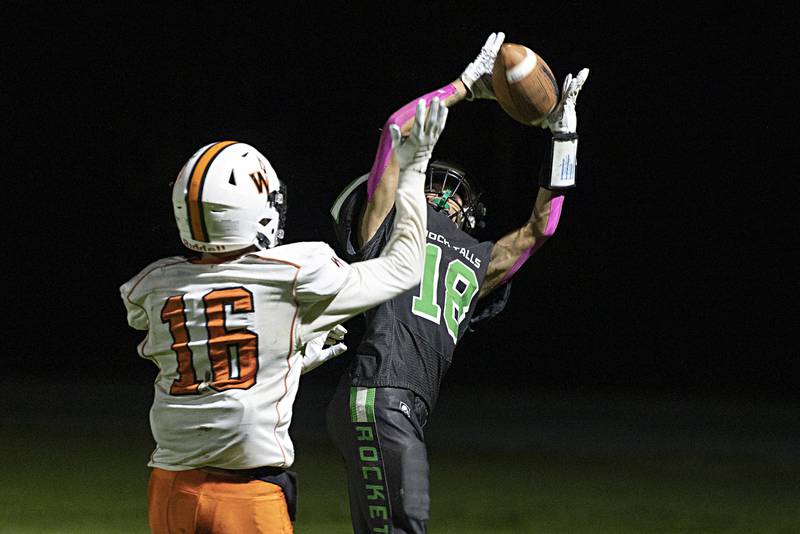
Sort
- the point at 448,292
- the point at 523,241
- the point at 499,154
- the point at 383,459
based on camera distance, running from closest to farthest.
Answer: the point at 383,459 < the point at 448,292 < the point at 523,241 < the point at 499,154

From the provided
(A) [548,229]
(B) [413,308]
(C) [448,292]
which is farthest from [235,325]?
(A) [548,229]

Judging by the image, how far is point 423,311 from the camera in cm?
330

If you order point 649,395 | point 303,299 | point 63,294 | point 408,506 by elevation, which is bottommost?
point 649,395

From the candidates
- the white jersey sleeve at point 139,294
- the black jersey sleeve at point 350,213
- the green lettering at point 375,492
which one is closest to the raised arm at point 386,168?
the black jersey sleeve at point 350,213

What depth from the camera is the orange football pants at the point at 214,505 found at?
2354 millimetres

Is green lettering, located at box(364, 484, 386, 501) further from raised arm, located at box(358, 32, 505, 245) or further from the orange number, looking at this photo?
the orange number

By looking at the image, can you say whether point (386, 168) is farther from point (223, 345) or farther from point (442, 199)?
point (223, 345)

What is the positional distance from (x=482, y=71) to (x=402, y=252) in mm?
1138

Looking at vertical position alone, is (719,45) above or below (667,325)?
above

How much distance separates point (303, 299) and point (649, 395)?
5963mm

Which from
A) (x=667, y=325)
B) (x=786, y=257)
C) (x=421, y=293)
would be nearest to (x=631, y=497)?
(x=421, y=293)

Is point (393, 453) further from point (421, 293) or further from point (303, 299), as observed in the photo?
point (303, 299)

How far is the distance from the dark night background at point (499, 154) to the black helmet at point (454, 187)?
440cm

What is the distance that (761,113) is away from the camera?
27.8 feet
